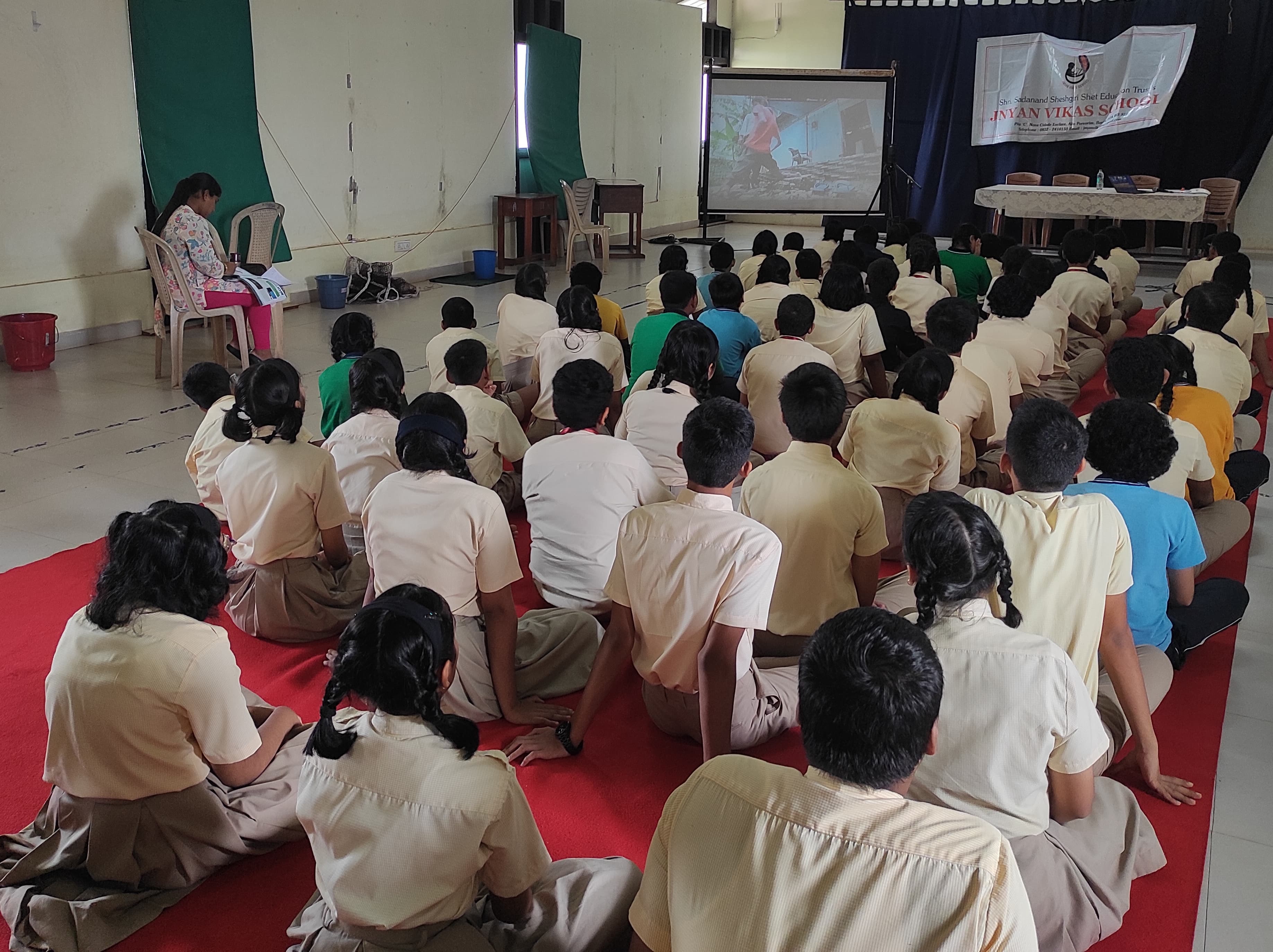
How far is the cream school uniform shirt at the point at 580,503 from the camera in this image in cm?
280

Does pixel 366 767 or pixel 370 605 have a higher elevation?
pixel 370 605

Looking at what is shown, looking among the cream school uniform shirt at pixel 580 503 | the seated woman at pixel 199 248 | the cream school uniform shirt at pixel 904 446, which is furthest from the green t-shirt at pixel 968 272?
the cream school uniform shirt at pixel 580 503

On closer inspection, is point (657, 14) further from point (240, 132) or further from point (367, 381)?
point (367, 381)

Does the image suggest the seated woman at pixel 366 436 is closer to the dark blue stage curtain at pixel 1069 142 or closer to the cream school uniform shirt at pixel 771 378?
the cream school uniform shirt at pixel 771 378

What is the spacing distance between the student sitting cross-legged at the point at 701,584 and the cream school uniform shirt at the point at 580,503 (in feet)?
1.94

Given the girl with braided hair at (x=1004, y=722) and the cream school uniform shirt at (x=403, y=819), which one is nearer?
the cream school uniform shirt at (x=403, y=819)

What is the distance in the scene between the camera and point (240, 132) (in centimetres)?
735

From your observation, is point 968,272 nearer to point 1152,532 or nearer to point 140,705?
point 1152,532

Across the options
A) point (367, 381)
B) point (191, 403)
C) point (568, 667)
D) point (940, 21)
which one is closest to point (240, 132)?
point (191, 403)

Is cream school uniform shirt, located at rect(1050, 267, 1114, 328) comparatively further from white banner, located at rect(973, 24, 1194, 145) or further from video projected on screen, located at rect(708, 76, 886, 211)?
white banner, located at rect(973, 24, 1194, 145)

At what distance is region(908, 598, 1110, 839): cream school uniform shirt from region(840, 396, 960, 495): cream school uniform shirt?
1.65 m

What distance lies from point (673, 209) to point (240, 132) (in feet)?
23.5

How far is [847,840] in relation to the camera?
110cm

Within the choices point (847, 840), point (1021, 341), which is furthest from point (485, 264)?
point (847, 840)
